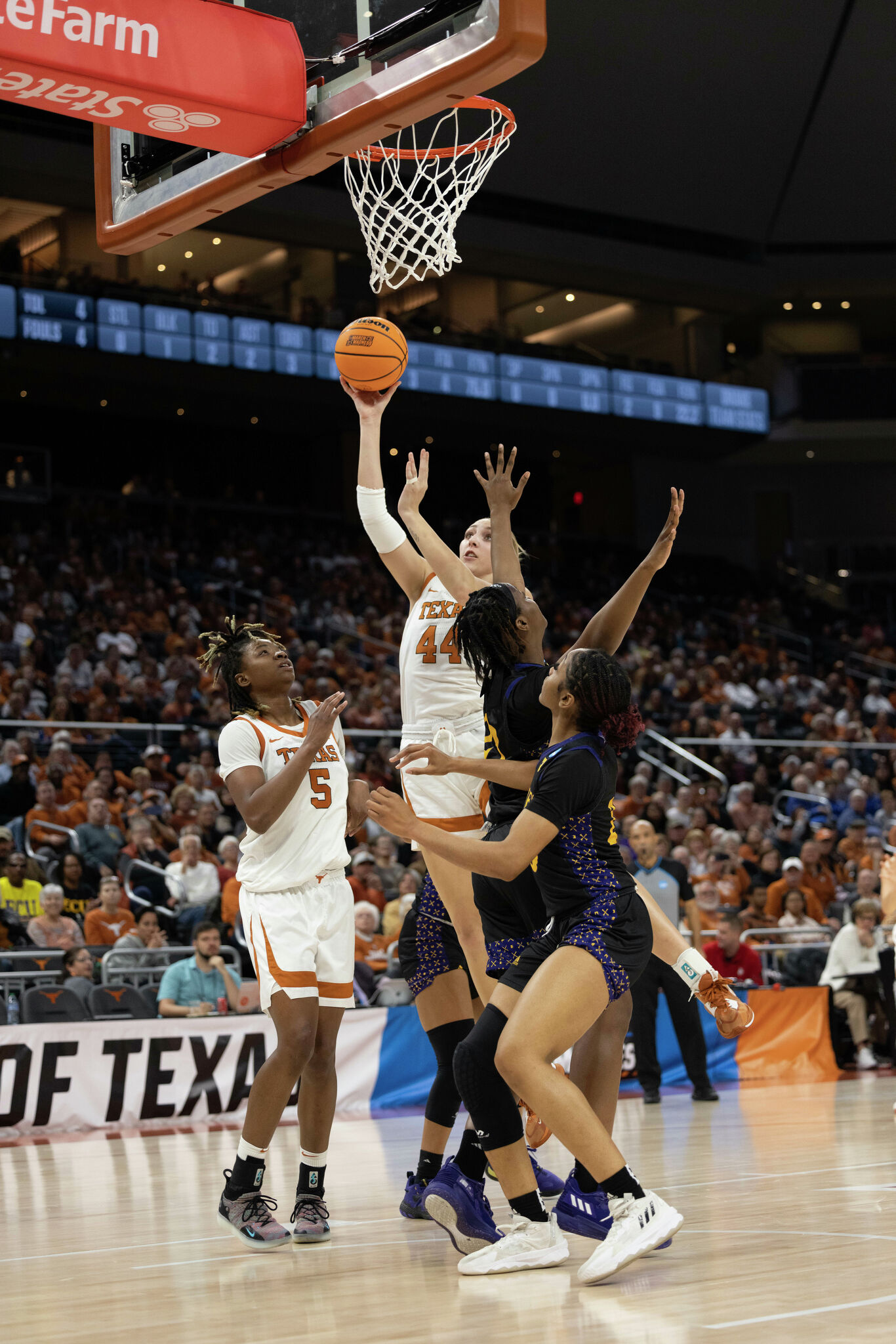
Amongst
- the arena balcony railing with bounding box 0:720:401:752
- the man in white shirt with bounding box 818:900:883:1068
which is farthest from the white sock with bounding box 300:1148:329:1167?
the arena balcony railing with bounding box 0:720:401:752

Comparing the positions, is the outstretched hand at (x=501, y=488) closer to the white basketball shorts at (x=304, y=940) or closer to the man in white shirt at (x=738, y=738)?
the white basketball shorts at (x=304, y=940)

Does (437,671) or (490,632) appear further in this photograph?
(437,671)

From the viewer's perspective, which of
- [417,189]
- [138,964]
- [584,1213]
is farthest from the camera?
[138,964]

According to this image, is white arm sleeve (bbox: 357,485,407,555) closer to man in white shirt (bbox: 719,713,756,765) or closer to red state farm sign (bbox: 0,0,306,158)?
red state farm sign (bbox: 0,0,306,158)

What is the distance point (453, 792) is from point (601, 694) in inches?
56.1

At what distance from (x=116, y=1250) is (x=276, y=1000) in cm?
102

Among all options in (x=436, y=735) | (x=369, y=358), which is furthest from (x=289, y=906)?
(x=369, y=358)

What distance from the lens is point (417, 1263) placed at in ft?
15.5

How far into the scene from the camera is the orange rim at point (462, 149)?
6.57 meters

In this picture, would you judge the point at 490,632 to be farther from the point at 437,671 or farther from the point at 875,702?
the point at 875,702

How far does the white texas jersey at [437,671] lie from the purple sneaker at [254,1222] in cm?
193

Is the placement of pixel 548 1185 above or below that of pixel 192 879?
below

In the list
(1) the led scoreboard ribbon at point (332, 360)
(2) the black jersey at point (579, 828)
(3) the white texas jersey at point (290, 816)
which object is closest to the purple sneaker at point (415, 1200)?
(3) the white texas jersey at point (290, 816)

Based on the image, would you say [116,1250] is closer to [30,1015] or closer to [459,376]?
[30,1015]
